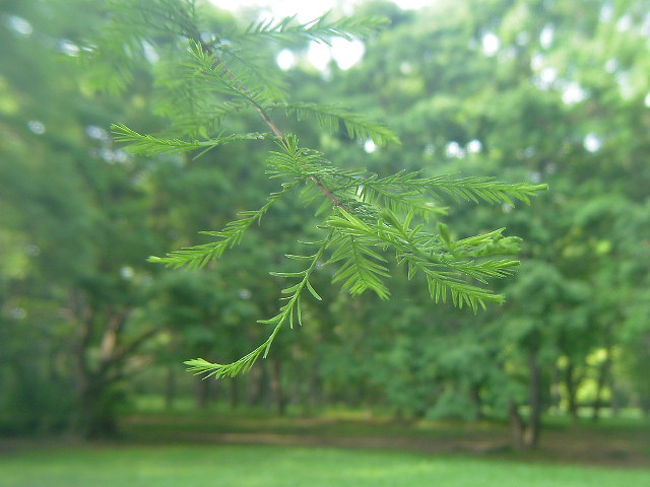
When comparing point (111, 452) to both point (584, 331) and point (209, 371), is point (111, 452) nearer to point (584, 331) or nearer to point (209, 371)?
point (584, 331)

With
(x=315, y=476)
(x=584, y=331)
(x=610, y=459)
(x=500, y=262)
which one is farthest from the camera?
(x=610, y=459)

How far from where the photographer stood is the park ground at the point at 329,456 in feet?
31.7

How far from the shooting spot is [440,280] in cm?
69

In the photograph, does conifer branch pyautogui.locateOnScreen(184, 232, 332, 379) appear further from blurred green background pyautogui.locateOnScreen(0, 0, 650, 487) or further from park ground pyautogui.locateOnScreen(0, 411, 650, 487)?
park ground pyautogui.locateOnScreen(0, 411, 650, 487)

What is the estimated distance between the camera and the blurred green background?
9172 mm

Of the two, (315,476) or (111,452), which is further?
(111,452)

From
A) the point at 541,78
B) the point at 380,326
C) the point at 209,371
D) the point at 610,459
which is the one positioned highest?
the point at 541,78

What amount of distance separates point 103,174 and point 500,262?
40.2 feet

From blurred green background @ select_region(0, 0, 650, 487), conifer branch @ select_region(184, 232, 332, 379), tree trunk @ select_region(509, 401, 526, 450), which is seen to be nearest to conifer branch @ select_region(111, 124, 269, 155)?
conifer branch @ select_region(184, 232, 332, 379)

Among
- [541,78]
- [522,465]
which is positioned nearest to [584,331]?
[522,465]

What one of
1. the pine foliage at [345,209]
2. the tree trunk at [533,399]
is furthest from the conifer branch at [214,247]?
the tree trunk at [533,399]

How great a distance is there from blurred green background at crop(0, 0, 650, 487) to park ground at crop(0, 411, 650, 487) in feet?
0.37

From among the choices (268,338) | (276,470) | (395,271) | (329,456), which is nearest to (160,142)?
(268,338)

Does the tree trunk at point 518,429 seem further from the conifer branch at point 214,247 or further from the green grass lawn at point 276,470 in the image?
the conifer branch at point 214,247
